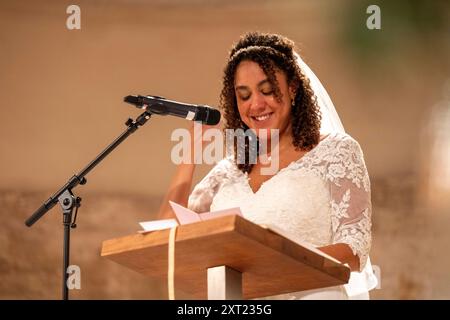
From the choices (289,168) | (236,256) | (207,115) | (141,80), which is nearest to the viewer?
(236,256)

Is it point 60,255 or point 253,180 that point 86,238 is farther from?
point 253,180

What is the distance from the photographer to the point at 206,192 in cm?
322

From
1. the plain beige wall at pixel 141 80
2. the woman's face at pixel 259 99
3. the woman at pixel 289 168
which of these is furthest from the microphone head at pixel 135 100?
the plain beige wall at pixel 141 80

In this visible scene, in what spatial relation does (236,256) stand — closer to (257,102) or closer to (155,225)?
(155,225)

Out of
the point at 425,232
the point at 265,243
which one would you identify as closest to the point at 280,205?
the point at 265,243

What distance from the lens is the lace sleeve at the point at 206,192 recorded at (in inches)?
126

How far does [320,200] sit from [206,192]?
19.5 inches

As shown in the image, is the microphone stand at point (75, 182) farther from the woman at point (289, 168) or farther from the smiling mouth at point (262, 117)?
the smiling mouth at point (262, 117)

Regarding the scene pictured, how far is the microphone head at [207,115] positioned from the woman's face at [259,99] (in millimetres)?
365

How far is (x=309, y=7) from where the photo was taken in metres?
5.65

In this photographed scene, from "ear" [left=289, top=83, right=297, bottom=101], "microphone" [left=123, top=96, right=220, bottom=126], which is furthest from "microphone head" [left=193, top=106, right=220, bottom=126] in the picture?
"ear" [left=289, top=83, right=297, bottom=101]

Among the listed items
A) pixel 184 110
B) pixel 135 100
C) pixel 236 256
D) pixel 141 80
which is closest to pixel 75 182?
pixel 135 100

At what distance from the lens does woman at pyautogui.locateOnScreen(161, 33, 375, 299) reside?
2.85 metres

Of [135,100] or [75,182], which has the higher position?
[135,100]
